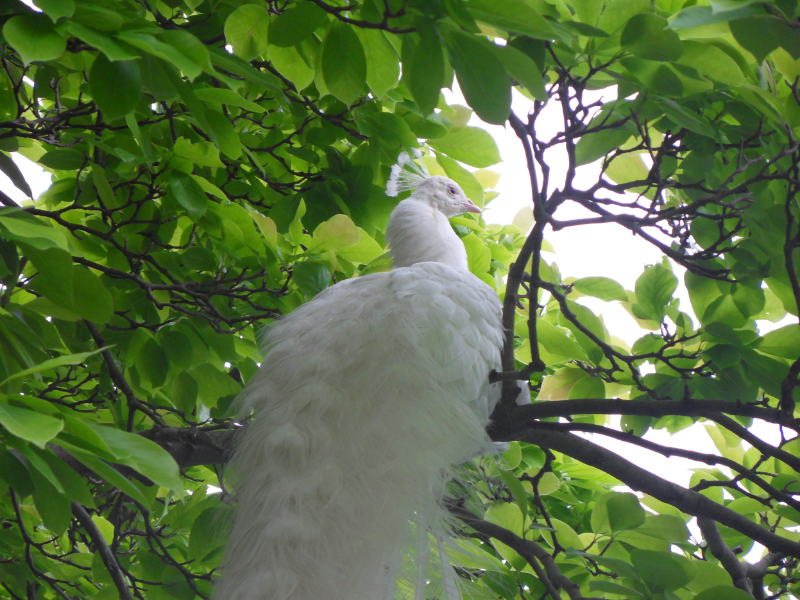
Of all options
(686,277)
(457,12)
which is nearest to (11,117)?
(457,12)

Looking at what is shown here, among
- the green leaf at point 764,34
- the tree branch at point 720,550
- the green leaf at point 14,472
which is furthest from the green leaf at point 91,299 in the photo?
the tree branch at point 720,550

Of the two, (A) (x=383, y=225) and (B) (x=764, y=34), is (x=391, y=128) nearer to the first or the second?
(A) (x=383, y=225)

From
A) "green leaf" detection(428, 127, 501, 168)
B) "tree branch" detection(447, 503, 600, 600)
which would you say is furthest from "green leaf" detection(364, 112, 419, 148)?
"tree branch" detection(447, 503, 600, 600)

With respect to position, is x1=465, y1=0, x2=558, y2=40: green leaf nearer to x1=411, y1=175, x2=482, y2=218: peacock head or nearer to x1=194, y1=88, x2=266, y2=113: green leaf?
x1=194, y1=88, x2=266, y2=113: green leaf

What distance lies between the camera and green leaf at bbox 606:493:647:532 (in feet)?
6.07

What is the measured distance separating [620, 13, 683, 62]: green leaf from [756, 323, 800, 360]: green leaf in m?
0.98

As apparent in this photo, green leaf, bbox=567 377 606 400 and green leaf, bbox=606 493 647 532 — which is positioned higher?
green leaf, bbox=567 377 606 400

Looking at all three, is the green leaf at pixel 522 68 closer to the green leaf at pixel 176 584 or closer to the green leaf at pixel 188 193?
the green leaf at pixel 188 193

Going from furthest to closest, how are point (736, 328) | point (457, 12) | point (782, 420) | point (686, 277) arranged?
point (686, 277), point (736, 328), point (782, 420), point (457, 12)

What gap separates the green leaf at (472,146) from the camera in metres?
2.41

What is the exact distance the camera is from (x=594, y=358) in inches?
81.5

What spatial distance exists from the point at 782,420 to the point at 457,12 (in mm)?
1236

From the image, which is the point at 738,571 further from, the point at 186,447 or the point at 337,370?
the point at 186,447

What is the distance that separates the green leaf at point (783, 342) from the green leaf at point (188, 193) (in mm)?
1760
